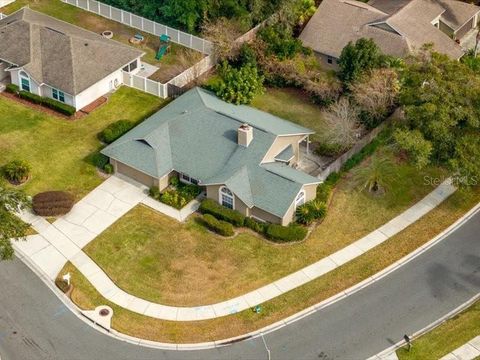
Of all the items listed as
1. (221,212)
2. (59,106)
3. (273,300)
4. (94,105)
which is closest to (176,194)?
(221,212)

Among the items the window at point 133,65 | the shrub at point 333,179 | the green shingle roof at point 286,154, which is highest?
the green shingle roof at point 286,154

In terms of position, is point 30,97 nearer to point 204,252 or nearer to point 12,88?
point 12,88

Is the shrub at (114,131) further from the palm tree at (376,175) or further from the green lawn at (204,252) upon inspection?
the palm tree at (376,175)

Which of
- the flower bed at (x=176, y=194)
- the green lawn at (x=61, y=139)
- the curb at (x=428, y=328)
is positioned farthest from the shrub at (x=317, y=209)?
the green lawn at (x=61, y=139)

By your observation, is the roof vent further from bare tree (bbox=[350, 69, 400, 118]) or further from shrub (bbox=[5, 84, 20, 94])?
shrub (bbox=[5, 84, 20, 94])

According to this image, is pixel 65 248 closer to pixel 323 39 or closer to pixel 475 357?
pixel 475 357

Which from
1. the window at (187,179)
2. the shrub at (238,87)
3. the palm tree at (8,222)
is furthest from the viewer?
the shrub at (238,87)
